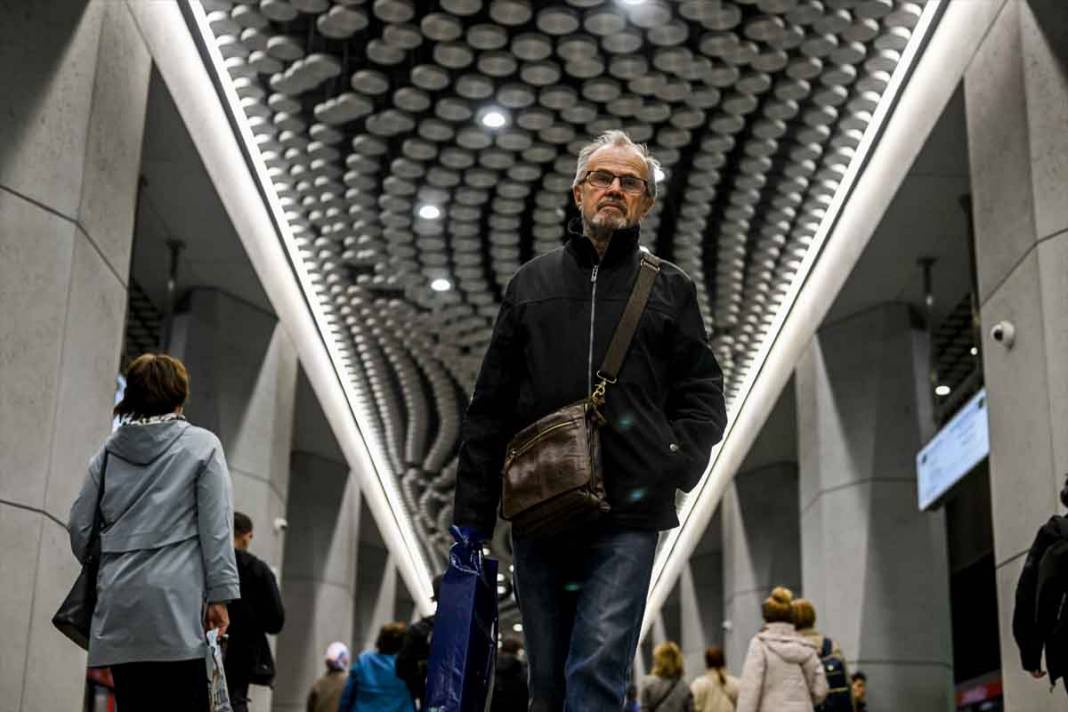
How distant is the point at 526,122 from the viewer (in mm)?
11133

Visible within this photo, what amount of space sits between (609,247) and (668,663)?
7991 mm

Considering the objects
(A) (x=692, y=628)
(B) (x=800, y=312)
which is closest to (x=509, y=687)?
(B) (x=800, y=312)

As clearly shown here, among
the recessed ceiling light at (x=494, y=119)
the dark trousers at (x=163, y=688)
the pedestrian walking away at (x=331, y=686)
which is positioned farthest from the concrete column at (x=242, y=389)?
the dark trousers at (x=163, y=688)

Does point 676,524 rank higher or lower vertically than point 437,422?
lower

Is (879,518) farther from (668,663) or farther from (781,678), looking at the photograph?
(781,678)

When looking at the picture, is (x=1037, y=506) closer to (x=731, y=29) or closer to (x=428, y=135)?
(x=731, y=29)

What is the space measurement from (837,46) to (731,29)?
0.76 metres

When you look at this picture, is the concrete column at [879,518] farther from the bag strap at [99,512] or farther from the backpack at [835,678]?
the bag strap at [99,512]

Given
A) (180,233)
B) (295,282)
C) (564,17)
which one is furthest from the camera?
(295,282)

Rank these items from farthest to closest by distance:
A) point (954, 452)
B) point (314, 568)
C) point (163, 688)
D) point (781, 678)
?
point (314, 568) < point (954, 452) < point (781, 678) < point (163, 688)

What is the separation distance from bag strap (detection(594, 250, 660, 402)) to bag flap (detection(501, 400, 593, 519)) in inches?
3.8

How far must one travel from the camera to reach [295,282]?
14969 millimetres

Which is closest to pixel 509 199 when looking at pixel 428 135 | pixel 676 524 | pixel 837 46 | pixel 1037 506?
pixel 428 135

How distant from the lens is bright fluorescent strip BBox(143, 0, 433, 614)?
30.4 feet
